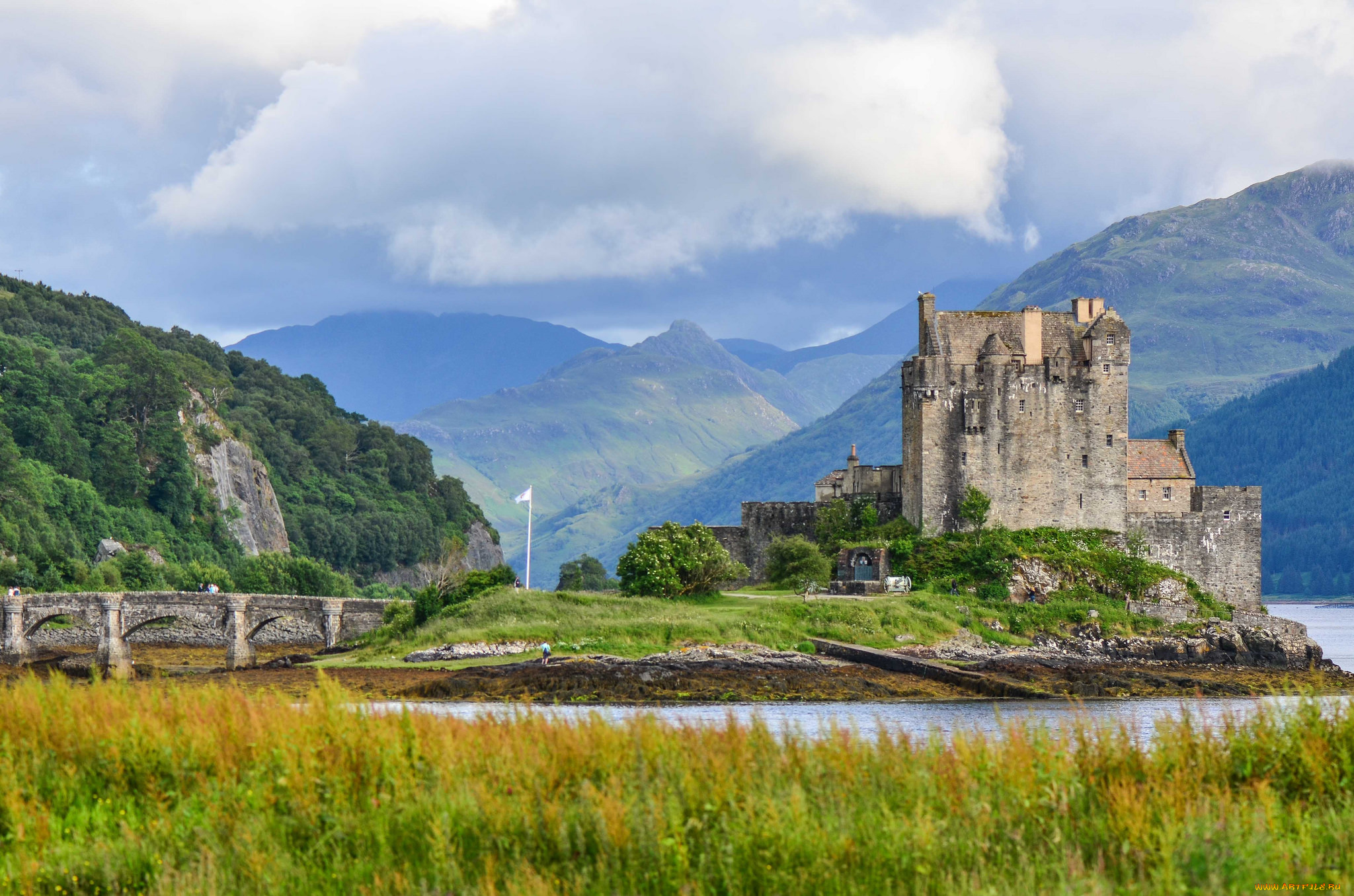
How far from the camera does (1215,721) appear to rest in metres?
36.9

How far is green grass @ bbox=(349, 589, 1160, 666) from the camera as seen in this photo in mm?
60688

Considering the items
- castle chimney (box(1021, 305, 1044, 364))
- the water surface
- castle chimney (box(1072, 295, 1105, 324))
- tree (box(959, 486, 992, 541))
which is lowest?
the water surface

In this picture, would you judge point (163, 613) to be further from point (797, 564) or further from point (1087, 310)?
point (1087, 310)

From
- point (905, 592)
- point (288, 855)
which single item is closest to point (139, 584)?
point (905, 592)

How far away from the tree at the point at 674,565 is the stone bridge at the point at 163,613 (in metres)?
15.9

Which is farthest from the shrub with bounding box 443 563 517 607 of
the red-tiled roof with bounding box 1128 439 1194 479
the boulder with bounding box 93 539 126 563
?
the boulder with bounding box 93 539 126 563

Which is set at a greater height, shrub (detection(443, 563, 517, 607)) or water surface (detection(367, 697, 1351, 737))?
shrub (detection(443, 563, 517, 607))

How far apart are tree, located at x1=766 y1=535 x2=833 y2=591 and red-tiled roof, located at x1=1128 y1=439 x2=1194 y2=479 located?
1638 centimetres

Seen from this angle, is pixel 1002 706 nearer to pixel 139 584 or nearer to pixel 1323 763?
pixel 1323 763

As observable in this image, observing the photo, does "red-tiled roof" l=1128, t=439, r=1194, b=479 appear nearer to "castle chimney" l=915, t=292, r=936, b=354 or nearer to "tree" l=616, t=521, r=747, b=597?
"castle chimney" l=915, t=292, r=936, b=354

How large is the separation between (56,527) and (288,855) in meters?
97.1

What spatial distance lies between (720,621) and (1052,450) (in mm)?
21044

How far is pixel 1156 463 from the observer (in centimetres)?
7356

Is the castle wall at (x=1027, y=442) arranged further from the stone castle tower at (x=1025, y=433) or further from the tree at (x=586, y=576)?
the tree at (x=586, y=576)
